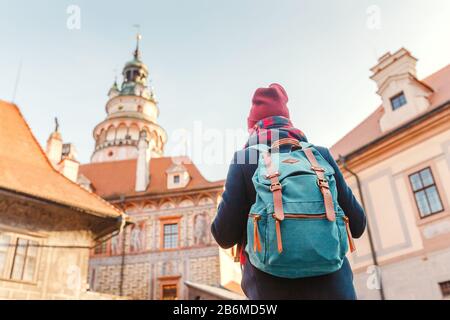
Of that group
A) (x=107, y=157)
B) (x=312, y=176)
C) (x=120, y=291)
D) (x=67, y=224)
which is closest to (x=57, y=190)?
(x=67, y=224)

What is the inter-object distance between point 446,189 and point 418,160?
1460mm

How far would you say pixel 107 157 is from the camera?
111 feet

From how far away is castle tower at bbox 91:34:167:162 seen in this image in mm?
34125

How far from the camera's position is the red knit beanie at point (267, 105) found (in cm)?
246

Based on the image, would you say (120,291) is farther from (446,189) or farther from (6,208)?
(446,189)

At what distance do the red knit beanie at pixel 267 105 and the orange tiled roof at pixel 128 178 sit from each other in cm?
2025

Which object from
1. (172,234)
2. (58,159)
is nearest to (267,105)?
(58,159)

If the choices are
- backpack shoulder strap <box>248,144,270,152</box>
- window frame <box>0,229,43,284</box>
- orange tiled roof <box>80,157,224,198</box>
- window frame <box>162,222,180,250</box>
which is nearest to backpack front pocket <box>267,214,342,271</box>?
backpack shoulder strap <box>248,144,270,152</box>

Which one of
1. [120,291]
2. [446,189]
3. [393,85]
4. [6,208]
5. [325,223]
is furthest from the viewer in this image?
[120,291]

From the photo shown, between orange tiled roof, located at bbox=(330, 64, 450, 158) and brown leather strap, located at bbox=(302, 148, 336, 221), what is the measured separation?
43.2 ft

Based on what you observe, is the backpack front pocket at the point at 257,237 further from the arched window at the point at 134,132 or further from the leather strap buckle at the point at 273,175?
the arched window at the point at 134,132

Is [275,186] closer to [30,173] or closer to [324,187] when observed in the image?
[324,187]

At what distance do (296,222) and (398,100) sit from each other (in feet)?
51.2

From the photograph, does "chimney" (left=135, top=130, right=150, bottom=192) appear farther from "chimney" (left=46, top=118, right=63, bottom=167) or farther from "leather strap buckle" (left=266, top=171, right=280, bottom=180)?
"leather strap buckle" (left=266, top=171, right=280, bottom=180)
